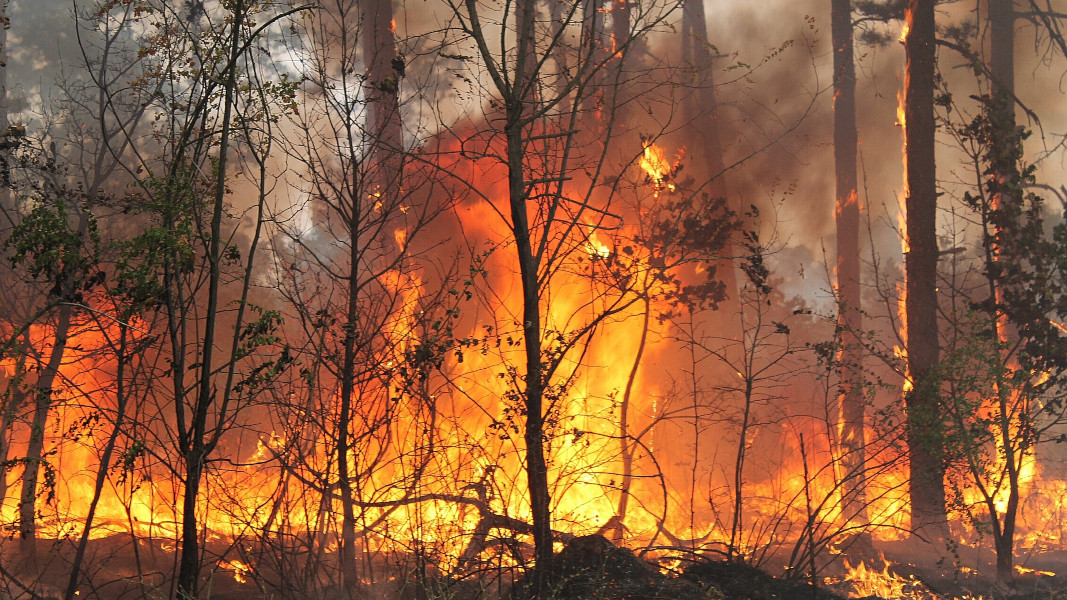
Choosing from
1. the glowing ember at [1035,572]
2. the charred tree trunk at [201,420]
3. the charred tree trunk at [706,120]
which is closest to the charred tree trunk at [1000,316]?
the glowing ember at [1035,572]

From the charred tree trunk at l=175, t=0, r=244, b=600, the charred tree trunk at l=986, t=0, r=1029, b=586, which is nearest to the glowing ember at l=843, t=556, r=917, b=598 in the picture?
the charred tree trunk at l=986, t=0, r=1029, b=586

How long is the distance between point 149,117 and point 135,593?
672 inches

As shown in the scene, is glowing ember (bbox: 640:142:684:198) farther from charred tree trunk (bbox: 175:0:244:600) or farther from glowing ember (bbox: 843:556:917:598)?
charred tree trunk (bbox: 175:0:244:600)

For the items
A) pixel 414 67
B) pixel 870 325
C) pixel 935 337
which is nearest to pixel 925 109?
pixel 935 337

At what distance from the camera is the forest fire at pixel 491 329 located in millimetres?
6504

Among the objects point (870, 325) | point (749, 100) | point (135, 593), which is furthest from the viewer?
point (870, 325)

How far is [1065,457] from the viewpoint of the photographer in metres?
21.3

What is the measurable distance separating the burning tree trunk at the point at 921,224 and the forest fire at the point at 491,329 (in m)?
0.06

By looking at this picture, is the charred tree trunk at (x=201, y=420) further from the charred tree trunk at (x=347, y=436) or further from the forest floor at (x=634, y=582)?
the charred tree trunk at (x=347, y=436)

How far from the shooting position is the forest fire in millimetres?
6504

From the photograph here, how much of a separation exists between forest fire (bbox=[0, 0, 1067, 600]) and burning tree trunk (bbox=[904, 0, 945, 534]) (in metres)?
0.06

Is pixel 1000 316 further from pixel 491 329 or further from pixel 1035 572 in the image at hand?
pixel 491 329

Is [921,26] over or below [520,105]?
over

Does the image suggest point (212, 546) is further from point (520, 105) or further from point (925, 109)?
point (925, 109)
